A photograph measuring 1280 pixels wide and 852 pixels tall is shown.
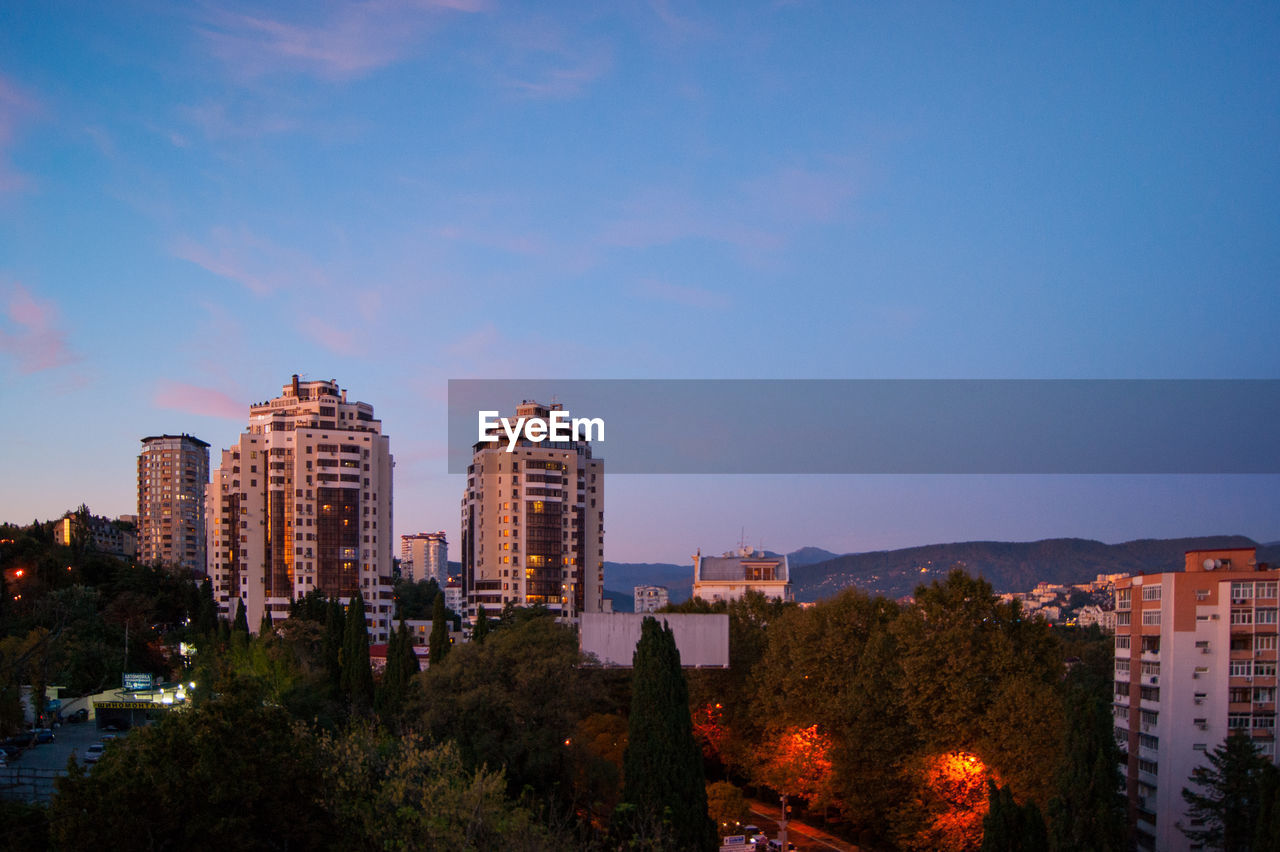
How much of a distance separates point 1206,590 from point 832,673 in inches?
529

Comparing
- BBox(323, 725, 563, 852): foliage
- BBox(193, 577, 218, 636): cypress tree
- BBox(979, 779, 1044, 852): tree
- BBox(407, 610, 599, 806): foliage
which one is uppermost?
BBox(323, 725, 563, 852): foliage

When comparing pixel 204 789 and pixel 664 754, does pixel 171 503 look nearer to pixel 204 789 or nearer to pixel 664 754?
pixel 664 754

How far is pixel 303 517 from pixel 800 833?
54.5 metres

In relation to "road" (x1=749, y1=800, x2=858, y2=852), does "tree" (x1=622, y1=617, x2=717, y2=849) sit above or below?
above

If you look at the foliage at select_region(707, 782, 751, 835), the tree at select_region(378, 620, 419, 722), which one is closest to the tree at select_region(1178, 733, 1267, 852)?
the foliage at select_region(707, 782, 751, 835)

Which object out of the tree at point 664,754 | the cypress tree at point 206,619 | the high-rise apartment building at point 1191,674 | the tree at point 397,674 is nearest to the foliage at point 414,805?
the tree at point 664,754

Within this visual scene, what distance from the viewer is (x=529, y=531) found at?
90.6 metres

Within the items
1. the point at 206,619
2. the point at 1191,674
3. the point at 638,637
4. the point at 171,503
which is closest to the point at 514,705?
the point at 638,637

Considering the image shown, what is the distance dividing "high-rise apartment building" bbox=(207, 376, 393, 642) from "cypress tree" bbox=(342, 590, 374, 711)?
112 feet

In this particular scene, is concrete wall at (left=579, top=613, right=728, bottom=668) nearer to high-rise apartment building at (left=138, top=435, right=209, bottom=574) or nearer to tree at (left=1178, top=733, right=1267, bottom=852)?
tree at (left=1178, top=733, right=1267, bottom=852)

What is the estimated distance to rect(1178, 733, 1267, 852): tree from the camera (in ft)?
95.0

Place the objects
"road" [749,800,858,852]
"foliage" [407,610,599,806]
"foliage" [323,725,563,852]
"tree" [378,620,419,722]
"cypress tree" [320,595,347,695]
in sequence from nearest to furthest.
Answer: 1. "foliage" [323,725,563,852]
2. "foliage" [407,610,599,806]
3. "road" [749,800,858,852]
4. "tree" [378,620,419,722]
5. "cypress tree" [320,595,347,695]

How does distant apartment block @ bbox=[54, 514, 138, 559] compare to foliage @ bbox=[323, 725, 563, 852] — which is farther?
distant apartment block @ bbox=[54, 514, 138, 559]

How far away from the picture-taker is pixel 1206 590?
3544cm
